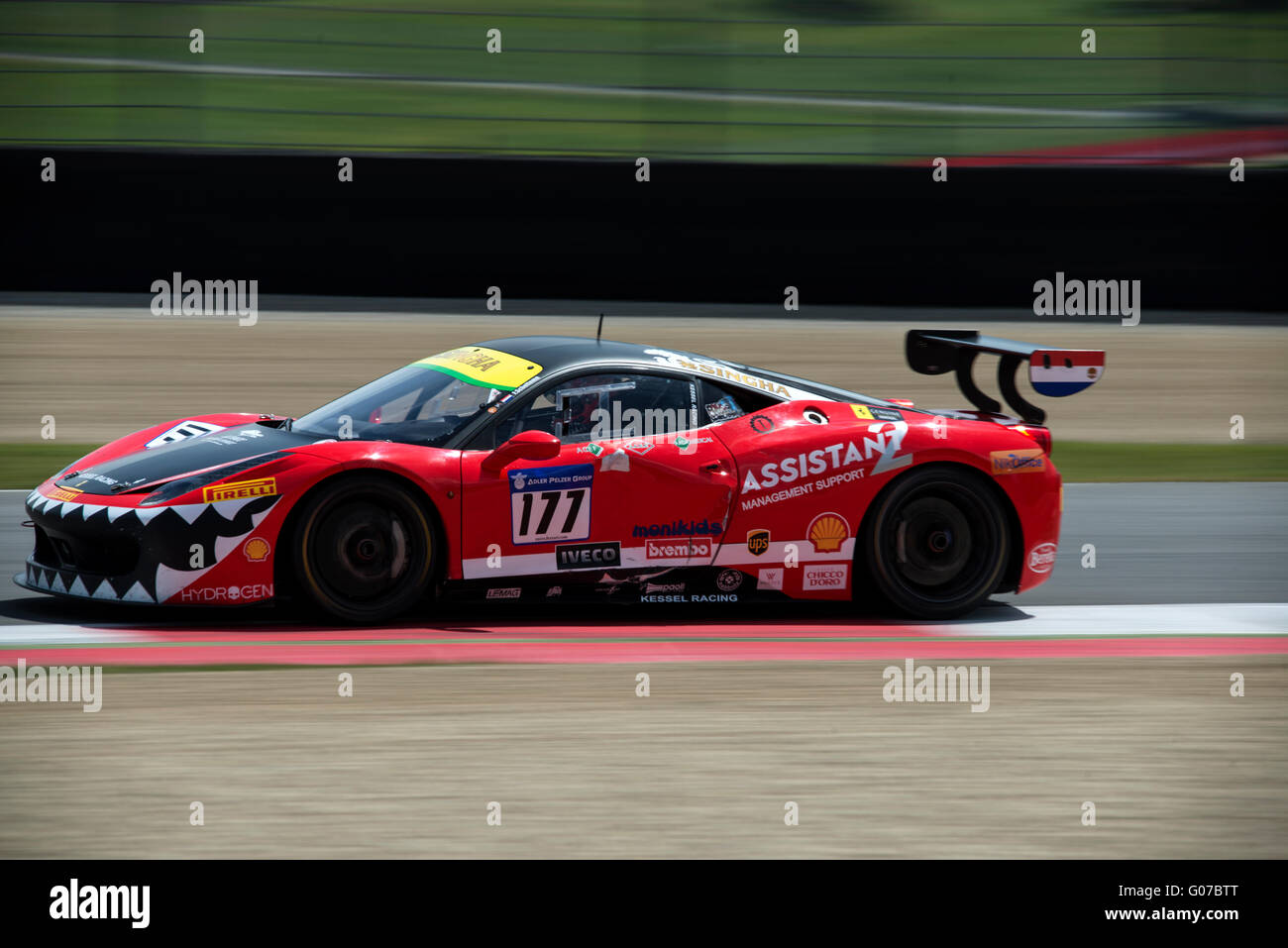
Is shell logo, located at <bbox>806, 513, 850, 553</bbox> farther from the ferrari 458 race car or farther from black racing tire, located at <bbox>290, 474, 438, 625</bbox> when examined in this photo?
black racing tire, located at <bbox>290, 474, 438, 625</bbox>

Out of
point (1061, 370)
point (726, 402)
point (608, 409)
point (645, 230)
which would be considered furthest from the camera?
point (645, 230)

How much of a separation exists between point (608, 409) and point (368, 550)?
46.5 inches

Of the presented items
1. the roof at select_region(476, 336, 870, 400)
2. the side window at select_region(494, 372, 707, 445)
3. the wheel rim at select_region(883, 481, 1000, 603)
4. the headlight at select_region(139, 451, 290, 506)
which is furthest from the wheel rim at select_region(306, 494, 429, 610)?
the wheel rim at select_region(883, 481, 1000, 603)

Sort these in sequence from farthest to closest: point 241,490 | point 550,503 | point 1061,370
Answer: point 1061,370 < point 550,503 < point 241,490

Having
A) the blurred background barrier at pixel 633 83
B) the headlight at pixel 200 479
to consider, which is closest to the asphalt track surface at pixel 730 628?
the headlight at pixel 200 479

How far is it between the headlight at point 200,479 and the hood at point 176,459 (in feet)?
0.13

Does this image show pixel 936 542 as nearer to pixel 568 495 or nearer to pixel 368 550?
pixel 568 495

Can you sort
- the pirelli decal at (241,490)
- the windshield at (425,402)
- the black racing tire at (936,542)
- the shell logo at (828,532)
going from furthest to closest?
the black racing tire at (936,542), the shell logo at (828,532), the windshield at (425,402), the pirelli decal at (241,490)

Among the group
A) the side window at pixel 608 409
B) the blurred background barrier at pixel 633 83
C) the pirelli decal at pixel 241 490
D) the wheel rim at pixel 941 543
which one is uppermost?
the blurred background barrier at pixel 633 83

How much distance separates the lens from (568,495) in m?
6.37

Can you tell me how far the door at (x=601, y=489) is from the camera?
632cm

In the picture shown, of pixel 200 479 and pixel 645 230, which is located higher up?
pixel 645 230

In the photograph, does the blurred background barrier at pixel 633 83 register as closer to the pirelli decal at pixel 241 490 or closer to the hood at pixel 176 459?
the hood at pixel 176 459

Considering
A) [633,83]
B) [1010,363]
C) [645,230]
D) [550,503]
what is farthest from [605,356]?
[633,83]
